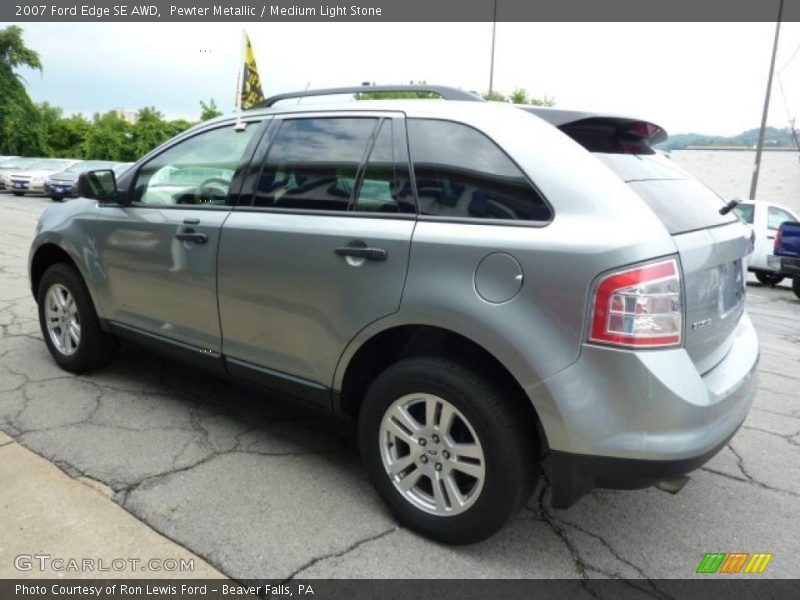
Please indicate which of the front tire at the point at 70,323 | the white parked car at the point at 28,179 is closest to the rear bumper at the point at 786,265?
the front tire at the point at 70,323

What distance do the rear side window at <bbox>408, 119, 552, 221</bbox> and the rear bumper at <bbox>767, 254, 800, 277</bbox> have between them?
902 centimetres

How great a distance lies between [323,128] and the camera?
296 centimetres

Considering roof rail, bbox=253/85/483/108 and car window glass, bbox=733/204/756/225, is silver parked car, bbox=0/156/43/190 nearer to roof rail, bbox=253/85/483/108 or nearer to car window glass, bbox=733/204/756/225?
car window glass, bbox=733/204/756/225

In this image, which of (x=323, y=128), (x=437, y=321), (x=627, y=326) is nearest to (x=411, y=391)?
(x=437, y=321)

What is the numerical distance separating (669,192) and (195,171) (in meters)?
2.50

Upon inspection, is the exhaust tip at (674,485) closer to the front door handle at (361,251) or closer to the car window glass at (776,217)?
the front door handle at (361,251)

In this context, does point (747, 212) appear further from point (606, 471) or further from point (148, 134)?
point (148, 134)

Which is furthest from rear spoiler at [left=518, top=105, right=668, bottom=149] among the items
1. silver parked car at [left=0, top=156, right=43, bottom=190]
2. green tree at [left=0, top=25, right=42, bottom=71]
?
green tree at [left=0, top=25, right=42, bottom=71]

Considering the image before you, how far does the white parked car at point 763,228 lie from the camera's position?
1092cm

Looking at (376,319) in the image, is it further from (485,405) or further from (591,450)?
(591,450)

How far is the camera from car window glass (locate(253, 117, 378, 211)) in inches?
109

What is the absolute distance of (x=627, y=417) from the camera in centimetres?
205

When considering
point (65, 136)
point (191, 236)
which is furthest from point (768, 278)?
point (65, 136)

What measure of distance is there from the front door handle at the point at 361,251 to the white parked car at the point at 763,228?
33.9 ft
